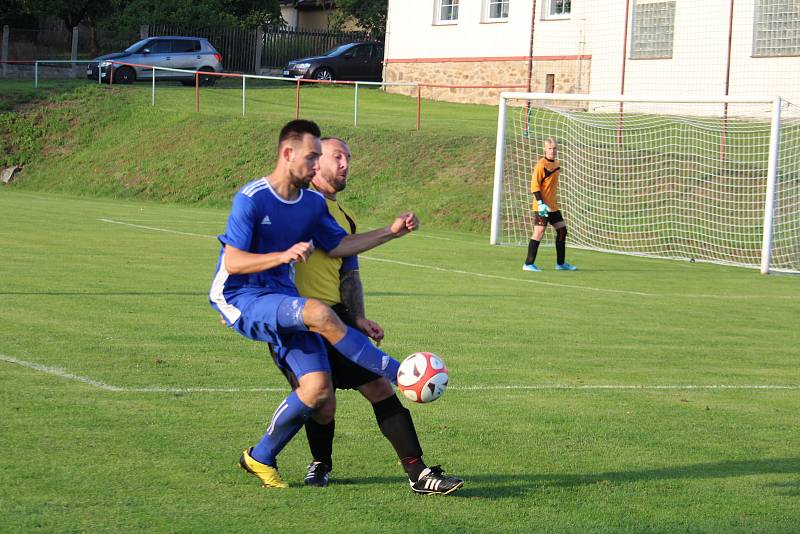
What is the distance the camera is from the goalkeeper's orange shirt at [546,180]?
18.0m

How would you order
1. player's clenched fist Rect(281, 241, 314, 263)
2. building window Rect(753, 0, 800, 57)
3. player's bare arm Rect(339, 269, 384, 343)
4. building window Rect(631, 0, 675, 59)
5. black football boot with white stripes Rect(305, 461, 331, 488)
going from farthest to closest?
building window Rect(631, 0, 675, 59) < building window Rect(753, 0, 800, 57) < player's bare arm Rect(339, 269, 384, 343) < black football boot with white stripes Rect(305, 461, 331, 488) < player's clenched fist Rect(281, 241, 314, 263)

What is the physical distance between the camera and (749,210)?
951 inches

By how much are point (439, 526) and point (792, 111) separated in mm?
27366

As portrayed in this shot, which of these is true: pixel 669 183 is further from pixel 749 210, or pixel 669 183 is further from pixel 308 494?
pixel 308 494

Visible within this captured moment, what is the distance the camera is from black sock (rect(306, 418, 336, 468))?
6.31 m

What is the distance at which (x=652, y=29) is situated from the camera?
1373 inches

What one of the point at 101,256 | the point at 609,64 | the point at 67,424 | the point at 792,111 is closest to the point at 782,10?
the point at 792,111

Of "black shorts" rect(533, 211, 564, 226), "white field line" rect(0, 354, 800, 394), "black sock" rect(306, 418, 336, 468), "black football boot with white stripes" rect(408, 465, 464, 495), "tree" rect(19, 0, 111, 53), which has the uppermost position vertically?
"tree" rect(19, 0, 111, 53)

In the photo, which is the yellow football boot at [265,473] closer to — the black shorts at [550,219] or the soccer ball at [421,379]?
the soccer ball at [421,379]

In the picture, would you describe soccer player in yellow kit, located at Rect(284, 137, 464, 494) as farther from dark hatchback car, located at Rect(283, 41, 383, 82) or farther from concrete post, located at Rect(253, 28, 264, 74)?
concrete post, located at Rect(253, 28, 264, 74)

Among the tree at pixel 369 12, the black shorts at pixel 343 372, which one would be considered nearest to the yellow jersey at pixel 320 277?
the black shorts at pixel 343 372

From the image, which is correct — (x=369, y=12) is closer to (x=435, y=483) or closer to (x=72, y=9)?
(x=72, y=9)

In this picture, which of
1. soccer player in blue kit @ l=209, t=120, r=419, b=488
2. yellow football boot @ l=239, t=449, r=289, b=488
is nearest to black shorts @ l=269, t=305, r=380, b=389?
soccer player in blue kit @ l=209, t=120, r=419, b=488

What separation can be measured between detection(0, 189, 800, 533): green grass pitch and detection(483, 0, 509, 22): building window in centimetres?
2746
